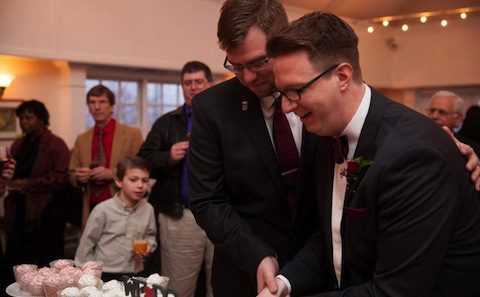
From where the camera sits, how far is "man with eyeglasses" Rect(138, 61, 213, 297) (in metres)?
3.43

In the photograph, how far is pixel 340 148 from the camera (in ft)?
4.77

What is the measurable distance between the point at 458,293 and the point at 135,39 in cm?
536

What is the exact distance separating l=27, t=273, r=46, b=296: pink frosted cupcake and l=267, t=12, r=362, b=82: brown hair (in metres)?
1.24

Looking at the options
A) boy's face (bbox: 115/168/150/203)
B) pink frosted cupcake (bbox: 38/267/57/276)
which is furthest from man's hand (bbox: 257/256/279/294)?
boy's face (bbox: 115/168/150/203)

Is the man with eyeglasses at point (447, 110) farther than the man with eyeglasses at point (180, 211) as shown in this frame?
Yes

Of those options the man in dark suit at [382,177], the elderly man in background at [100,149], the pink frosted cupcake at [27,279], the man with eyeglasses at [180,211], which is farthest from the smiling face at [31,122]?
the man in dark suit at [382,177]

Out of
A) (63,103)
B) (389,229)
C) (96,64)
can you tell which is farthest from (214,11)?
(389,229)

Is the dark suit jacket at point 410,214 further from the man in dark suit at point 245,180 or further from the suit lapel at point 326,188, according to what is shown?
the man in dark suit at point 245,180

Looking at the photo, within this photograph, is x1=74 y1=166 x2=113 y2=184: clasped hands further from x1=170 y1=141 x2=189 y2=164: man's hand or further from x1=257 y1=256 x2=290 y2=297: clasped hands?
x1=257 y1=256 x2=290 y2=297: clasped hands

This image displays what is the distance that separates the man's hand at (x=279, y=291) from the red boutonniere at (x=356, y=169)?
42cm

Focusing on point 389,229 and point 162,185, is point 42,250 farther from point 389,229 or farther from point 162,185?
point 389,229

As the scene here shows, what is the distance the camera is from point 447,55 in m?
9.16

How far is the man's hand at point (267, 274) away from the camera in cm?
158

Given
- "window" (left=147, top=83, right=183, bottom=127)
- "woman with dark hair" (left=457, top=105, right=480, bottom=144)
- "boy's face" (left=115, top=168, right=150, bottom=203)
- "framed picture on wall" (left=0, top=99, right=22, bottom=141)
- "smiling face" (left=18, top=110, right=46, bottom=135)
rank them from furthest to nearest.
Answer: "window" (left=147, top=83, right=183, bottom=127), "framed picture on wall" (left=0, top=99, right=22, bottom=141), "woman with dark hair" (left=457, top=105, right=480, bottom=144), "smiling face" (left=18, top=110, right=46, bottom=135), "boy's face" (left=115, top=168, right=150, bottom=203)
